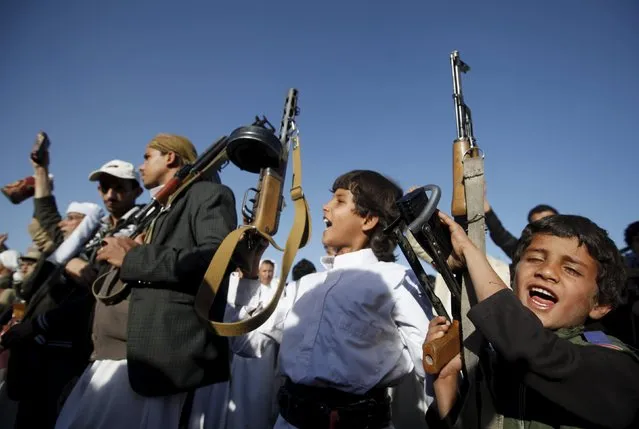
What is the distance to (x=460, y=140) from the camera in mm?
2168

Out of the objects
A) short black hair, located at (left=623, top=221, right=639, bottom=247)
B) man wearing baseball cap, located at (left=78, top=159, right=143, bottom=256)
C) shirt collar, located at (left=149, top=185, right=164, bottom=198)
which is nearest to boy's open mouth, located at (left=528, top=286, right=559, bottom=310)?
shirt collar, located at (left=149, top=185, right=164, bottom=198)

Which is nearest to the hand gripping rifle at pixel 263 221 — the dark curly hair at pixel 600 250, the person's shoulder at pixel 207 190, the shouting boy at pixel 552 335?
the person's shoulder at pixel 207 190

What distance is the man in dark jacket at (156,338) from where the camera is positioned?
2.06 meters

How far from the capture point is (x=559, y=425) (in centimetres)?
149

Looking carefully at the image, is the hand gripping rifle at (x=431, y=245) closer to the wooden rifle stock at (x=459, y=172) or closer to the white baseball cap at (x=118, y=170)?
the wooden rifle stock at (x=459, y=172)

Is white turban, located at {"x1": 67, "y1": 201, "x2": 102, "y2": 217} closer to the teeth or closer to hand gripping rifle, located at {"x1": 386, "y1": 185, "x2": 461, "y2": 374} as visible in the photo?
hand gripping rifle, located at {"x1": 386, "y1": 185, "x2": 461, "y2": 374}

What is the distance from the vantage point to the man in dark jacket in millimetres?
2062

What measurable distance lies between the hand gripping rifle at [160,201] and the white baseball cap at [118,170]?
1.70 ft

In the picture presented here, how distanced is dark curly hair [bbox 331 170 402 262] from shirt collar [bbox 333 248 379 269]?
141 millimetres

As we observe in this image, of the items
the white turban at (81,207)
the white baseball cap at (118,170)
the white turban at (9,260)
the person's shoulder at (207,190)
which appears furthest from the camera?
the white turban at (9,260)

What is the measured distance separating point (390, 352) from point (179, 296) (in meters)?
1.32

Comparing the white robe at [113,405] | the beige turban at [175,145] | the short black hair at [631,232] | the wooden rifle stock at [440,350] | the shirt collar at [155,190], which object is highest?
the beige turban at [175,145]

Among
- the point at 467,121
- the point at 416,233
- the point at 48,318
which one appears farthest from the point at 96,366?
the point at 467,121

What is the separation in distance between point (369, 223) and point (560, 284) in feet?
4.48
